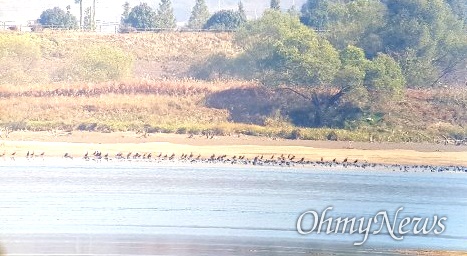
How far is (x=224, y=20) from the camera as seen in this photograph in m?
73.4

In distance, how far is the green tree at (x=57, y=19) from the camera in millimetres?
75688

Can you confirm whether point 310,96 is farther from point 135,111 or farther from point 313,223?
point 313,223

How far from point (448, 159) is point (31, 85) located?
17.8 meters

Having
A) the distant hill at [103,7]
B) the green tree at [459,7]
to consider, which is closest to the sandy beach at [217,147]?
the green tree at [459,7]

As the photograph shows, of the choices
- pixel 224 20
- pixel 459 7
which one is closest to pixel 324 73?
pixel 459 7

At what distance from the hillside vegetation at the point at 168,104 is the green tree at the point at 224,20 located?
12883 millimetres

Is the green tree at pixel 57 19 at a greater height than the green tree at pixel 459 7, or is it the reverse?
the green tree at pixel 459 7

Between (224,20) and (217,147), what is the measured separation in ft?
108

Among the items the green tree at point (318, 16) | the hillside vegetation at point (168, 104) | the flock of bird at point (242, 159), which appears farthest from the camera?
the green tree at point (318, 16)

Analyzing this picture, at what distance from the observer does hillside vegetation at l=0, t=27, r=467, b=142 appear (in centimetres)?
4409

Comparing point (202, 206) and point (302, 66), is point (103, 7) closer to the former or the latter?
point (302, 66)

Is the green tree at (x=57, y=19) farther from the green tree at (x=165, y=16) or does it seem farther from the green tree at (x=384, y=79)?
the green tree at (x=384, y=79)

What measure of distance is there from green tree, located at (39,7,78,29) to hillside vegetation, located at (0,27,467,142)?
17.2m

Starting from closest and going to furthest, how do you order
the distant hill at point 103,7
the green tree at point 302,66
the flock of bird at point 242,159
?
the flock of bird at point 242,159, the green tree at point 302,66, the distant hill at point 103,7
